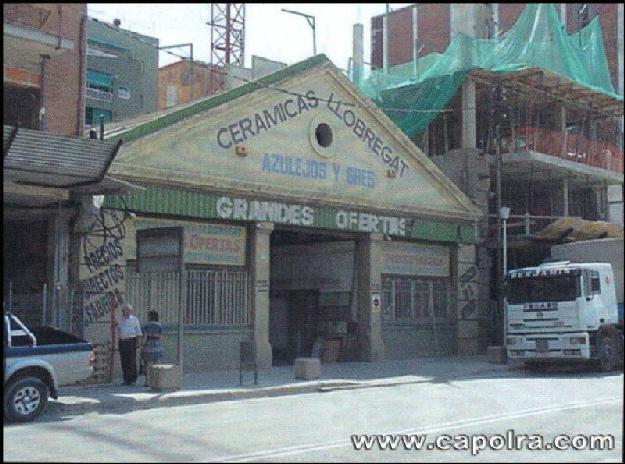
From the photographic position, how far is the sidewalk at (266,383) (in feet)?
49.7

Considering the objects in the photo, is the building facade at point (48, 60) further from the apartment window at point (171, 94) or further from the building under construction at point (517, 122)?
the apartment window at point (171, 94)

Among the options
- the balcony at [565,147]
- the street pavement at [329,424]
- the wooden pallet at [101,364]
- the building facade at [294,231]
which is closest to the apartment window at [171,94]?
the balcony at [565,147]

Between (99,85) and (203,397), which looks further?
(99,85)

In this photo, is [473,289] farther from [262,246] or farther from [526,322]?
[262,246]

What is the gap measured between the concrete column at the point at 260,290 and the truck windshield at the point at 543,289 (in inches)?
251

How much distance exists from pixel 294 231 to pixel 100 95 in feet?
65.7

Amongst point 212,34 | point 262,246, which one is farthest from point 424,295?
point 212,34

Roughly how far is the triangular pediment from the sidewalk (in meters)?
4.41

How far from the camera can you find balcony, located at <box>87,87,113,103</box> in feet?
129

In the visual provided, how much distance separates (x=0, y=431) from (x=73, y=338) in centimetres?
470

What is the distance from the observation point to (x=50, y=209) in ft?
59.9

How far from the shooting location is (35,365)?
13.3 m

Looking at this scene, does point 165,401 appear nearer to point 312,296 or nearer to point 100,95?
point 312,296

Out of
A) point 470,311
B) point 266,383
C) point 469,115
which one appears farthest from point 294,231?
point 469,115
